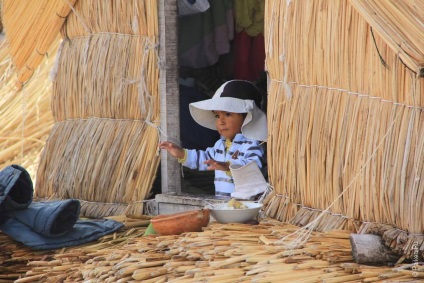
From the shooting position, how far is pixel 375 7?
4297 mm

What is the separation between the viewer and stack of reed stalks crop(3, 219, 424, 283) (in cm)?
404

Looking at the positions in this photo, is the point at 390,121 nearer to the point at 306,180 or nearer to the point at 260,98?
the point at 306,180

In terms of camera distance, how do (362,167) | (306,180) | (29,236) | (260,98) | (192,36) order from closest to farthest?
(362,167)
(306,180)
(29,236)
(260,98)
(192,36)

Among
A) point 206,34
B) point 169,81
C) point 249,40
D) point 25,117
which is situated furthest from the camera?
point 25,117

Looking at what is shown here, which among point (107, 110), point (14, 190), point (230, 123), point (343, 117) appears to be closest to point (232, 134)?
point (230, 123)

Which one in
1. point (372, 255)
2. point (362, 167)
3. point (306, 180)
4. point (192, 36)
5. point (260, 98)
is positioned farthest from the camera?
point (192, 36)

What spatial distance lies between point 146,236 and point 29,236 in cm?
77

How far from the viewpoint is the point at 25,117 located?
30.5ft

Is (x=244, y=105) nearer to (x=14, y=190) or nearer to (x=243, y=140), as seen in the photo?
(x=243, y=140)

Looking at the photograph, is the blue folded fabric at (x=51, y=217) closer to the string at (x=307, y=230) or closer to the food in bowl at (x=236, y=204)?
the food in bowl at (x=236, y=204)

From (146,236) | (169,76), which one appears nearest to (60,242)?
(146,236)

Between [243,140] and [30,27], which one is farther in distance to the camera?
[30,27]

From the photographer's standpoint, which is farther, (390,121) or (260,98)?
(260,98)

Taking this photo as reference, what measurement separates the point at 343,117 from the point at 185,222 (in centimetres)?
95
